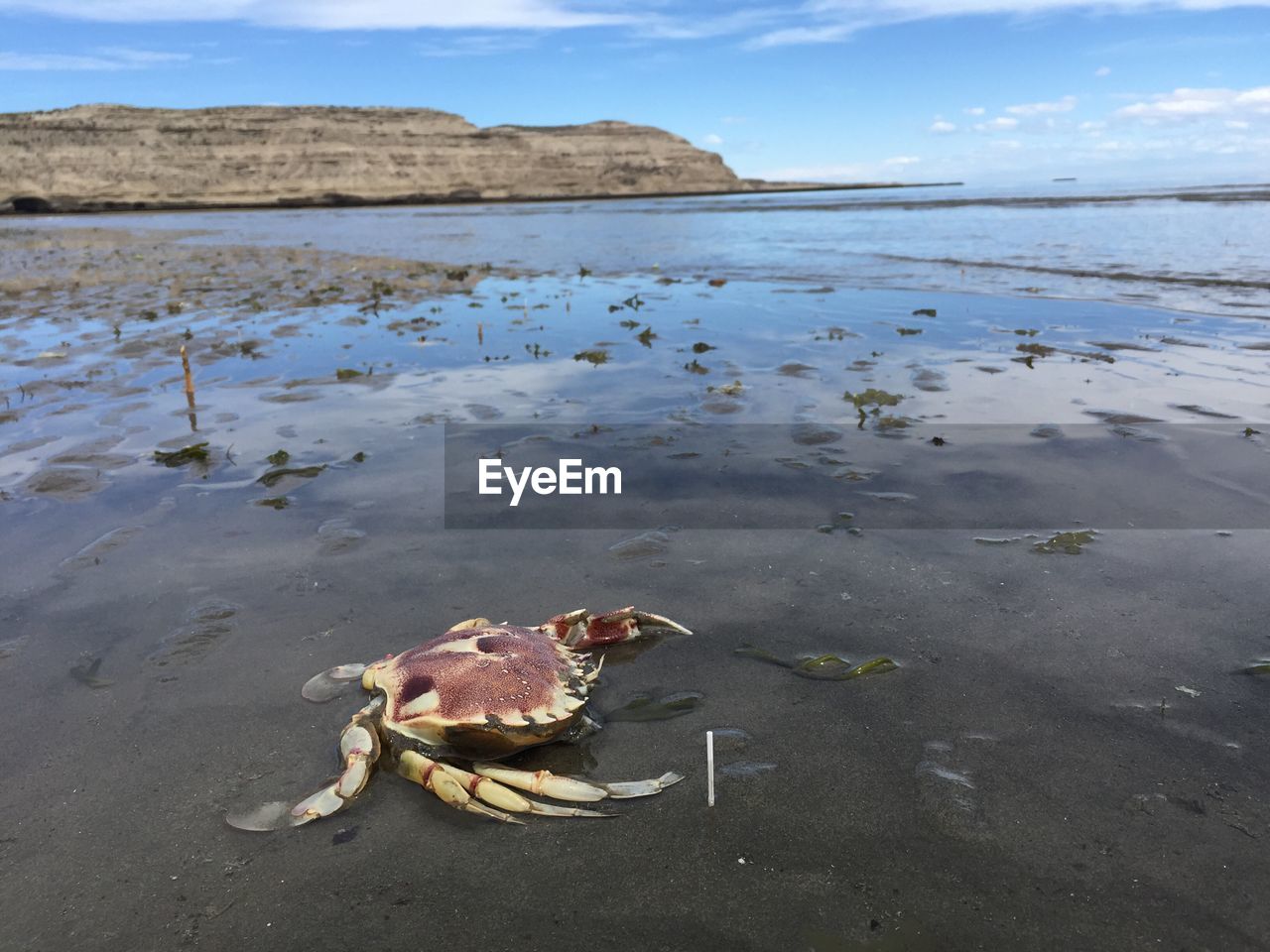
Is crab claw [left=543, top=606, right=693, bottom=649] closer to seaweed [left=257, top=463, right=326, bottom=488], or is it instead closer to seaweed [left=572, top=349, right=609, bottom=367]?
seaweed [left=257, top=463, right=326, bottom=488]

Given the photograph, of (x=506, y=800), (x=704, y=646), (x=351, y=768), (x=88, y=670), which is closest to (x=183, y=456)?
(x=88, y=670)

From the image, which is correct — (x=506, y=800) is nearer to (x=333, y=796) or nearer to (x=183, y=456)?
(x=333, y=796)

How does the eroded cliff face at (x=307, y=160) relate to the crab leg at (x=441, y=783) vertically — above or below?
above

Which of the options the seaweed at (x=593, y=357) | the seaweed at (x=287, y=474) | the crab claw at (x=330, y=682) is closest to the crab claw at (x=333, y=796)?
the crab claw at (x=330, y=682)

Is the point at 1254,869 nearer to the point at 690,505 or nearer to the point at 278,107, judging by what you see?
the point at 690,505

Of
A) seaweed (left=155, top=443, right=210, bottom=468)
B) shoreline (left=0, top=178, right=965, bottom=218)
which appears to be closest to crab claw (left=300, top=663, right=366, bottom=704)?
seaweed (left=155, top=443, right=210, bottom=468)

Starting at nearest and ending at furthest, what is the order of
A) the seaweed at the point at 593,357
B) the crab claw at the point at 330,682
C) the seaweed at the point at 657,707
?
the seaweed at the point at 657,707 → the crab claw at the point at 330,682 → the seaweed at the point at 593,357

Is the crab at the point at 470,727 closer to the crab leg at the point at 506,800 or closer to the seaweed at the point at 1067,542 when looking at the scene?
the crab leg at the point at 506,800
